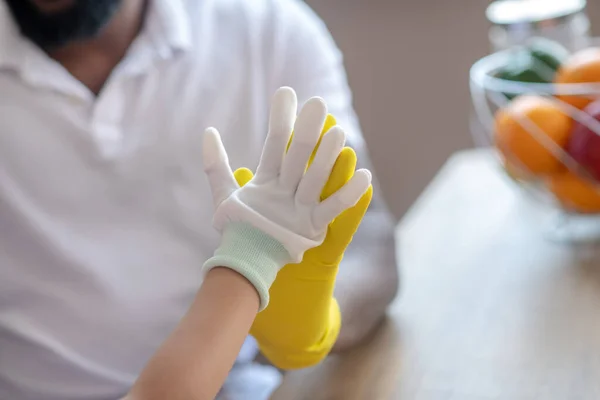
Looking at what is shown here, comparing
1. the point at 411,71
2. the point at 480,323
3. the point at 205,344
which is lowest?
the point at 411,71

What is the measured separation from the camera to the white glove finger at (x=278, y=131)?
1.48 feet

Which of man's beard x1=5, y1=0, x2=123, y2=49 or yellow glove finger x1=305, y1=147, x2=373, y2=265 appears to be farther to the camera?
man's beard x1=5, y1=0, x2=123, y2=49

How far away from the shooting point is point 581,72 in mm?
709

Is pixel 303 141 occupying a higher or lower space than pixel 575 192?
higher

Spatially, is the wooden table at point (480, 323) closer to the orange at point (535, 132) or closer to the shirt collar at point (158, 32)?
the orange at point (535, 132)

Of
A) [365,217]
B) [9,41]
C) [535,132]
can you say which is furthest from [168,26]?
[535,132]

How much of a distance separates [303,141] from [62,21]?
442 millimetres

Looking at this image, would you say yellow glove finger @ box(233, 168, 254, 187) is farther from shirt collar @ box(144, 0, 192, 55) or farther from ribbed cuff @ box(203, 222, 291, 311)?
shirt collar @ box(144, 0, 192, 55)

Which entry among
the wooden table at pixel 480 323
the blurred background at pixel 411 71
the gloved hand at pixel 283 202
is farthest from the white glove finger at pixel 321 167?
the blurred background at pixel 411 71

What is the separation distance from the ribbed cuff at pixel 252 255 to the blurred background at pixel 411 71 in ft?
3.53

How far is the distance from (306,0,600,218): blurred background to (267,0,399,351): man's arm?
0.60 meters

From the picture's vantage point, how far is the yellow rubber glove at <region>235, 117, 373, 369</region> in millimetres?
459

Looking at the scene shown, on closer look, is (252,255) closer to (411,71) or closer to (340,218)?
(340,218)

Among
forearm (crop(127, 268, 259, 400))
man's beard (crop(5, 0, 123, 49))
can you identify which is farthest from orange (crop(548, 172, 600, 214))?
man's beard (crop(5, 0, 123, 49))
